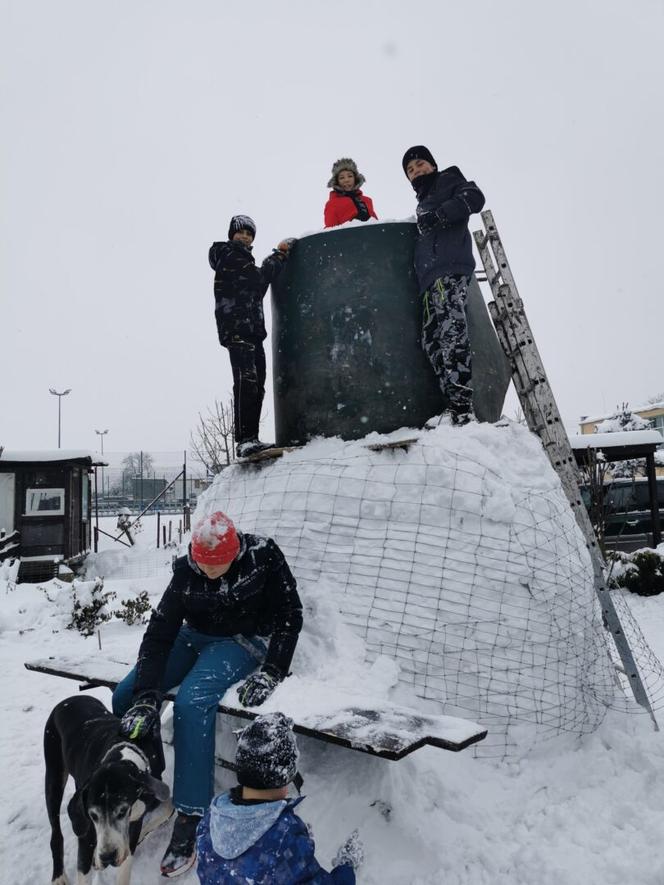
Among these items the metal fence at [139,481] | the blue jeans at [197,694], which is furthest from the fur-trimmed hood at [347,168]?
the metal fence at [139,481]

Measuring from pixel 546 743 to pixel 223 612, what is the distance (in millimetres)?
1777

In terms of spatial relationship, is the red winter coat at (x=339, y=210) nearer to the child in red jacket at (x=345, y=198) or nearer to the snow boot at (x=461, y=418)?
the child in red jacket at (x=345, y=198)

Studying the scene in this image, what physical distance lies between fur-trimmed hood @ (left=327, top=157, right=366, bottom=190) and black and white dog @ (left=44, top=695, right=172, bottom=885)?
14.0 ft

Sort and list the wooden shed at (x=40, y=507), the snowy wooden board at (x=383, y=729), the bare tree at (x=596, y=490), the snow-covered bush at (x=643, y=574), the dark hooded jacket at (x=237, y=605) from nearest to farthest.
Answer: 1. the snowy wooden board at (x=383, y=729)
2. the dark hooded jacket at (x=237, y=605)
3. the snow-covered bush at (x=643, y=574)
4. the bare tree at (x=596, y=490)
5. the wooden shed at (x=40, y=507)

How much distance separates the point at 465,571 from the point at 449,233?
2.33 metres

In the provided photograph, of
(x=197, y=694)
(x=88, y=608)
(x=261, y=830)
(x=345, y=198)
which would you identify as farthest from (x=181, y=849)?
(x=88, y=608)

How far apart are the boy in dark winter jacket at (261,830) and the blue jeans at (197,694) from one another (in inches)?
24.9

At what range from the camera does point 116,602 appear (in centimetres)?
957

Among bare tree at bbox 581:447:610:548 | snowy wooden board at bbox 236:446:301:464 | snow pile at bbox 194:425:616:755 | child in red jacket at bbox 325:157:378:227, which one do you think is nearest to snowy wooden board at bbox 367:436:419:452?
snow pile at bbox 194:425:616:755

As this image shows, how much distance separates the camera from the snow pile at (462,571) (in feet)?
9.77

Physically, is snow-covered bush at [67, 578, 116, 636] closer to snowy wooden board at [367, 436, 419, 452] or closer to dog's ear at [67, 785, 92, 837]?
snowy wooden board at [367, 436, 419, 452]

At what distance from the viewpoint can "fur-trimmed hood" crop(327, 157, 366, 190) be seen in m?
4.85

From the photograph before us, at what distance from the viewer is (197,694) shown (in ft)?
8.34

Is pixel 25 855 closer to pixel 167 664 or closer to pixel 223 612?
pixel 167 664
